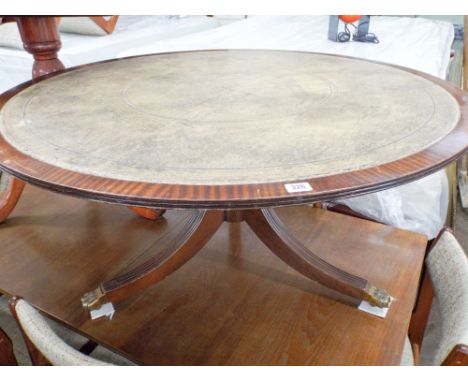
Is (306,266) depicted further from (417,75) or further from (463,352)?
(417,75)

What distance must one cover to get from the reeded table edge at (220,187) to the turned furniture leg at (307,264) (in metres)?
0.33

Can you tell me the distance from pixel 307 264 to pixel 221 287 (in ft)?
0.69

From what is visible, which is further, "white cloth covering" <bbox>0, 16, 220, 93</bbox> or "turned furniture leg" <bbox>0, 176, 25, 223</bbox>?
"white cloth covering" <bbox>0, 16, 220, 93</bbox>

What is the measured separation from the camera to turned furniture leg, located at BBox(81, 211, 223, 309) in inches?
33.1

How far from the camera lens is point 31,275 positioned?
3.22ft

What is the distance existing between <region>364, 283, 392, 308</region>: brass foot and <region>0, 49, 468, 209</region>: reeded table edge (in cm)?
36

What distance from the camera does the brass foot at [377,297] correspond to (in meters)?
0.84

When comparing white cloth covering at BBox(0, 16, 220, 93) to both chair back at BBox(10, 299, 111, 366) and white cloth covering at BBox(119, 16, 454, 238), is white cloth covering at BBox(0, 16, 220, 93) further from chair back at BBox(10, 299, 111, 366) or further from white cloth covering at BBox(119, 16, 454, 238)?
chair back at BBox(10, 299, 111, 366)

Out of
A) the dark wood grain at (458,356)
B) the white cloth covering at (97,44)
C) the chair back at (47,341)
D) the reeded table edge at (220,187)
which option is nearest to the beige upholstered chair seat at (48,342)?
the chair back at (47,341)

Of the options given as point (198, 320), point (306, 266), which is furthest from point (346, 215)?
point (198, 320)

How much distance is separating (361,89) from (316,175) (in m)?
0.44

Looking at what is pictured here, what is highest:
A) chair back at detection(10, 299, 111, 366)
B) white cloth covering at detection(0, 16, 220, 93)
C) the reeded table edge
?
the reeded table edge

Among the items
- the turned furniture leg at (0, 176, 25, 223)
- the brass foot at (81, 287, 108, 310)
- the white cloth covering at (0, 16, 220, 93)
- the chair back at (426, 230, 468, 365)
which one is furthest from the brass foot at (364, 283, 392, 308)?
the white cloth covering at (0, 16, 220, 93)
